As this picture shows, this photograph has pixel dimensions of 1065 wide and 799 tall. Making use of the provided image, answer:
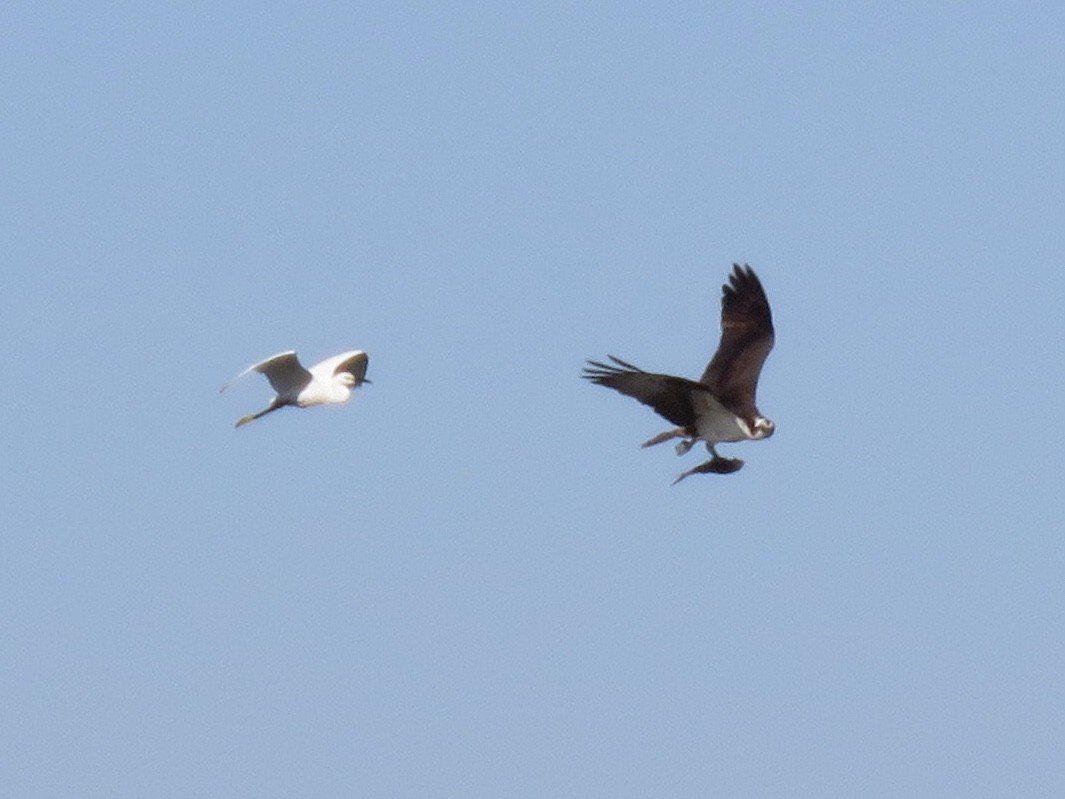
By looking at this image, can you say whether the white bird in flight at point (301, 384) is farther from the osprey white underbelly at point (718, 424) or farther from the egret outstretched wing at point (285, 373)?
the osprey white underbelly at point (718, 424)

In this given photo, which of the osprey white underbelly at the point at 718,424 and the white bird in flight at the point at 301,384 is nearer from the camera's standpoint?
the osprey white underbelly at the point at 718,424

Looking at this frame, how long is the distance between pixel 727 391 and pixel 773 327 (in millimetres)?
1605

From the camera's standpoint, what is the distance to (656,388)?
30.4 m

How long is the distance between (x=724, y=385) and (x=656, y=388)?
227 cm

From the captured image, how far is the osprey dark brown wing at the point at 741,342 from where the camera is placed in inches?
1273

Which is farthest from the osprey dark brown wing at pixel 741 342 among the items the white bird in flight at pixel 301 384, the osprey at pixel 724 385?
the white bird in flight at pixel 301 384

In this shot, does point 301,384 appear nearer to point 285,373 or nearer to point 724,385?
point 285,373

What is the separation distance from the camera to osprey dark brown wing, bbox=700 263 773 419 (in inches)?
1273

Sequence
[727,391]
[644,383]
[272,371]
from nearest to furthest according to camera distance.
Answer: [644,383] → [727,391] → [272,371]

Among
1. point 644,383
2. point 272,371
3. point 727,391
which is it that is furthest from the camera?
point 272,371

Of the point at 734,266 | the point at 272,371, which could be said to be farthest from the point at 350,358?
the point at 734,266

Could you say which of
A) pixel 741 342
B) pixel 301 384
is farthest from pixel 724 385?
pixel 301 384

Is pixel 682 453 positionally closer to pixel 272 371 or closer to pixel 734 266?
pixel 734 266

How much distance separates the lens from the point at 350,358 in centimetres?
3688
